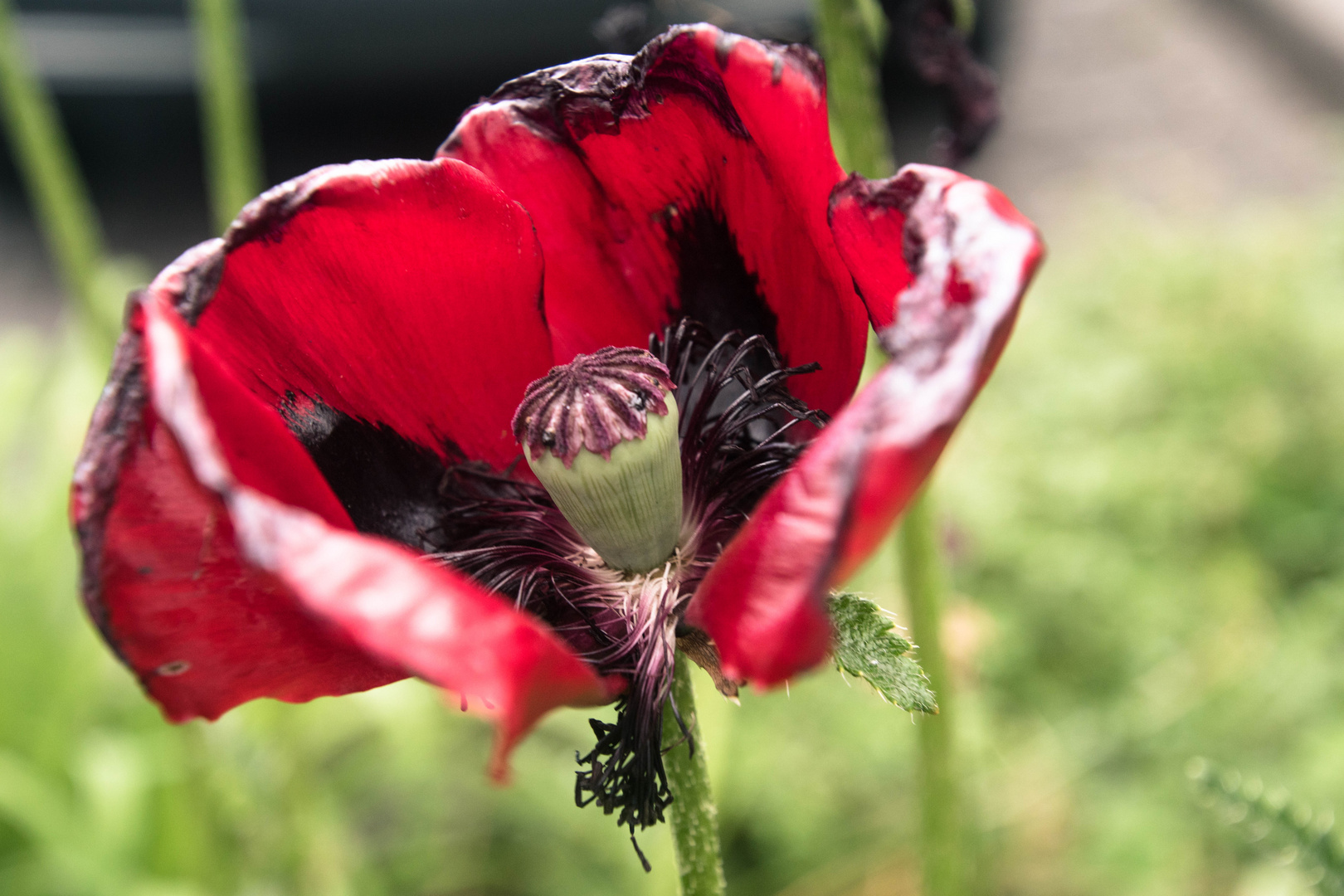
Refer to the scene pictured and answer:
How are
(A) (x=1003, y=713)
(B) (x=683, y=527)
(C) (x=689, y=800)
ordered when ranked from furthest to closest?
(A) (x=1003, y=713), (B) (x=683, y=527), (C) (x=689, y=800)

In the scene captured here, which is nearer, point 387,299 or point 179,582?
point 179,582

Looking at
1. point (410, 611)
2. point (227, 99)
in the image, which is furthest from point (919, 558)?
point (227, 99)

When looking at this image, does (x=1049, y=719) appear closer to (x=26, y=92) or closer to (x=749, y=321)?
(x=749, y=321)

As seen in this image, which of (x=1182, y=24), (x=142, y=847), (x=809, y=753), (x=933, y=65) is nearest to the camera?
(x=933, y=65)

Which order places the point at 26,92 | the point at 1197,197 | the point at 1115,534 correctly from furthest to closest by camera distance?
the point at 1197,197 < the point at 1115,534 < the point at 26,92

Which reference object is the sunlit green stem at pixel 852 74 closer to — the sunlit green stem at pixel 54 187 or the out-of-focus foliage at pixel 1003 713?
the out-of-focus foliage at pixel 1003 713

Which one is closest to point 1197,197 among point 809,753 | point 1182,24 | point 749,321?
point 1182,24

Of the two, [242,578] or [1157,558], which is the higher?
[242,578]

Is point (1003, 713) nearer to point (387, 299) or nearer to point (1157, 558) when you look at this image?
point (1157, 558)
